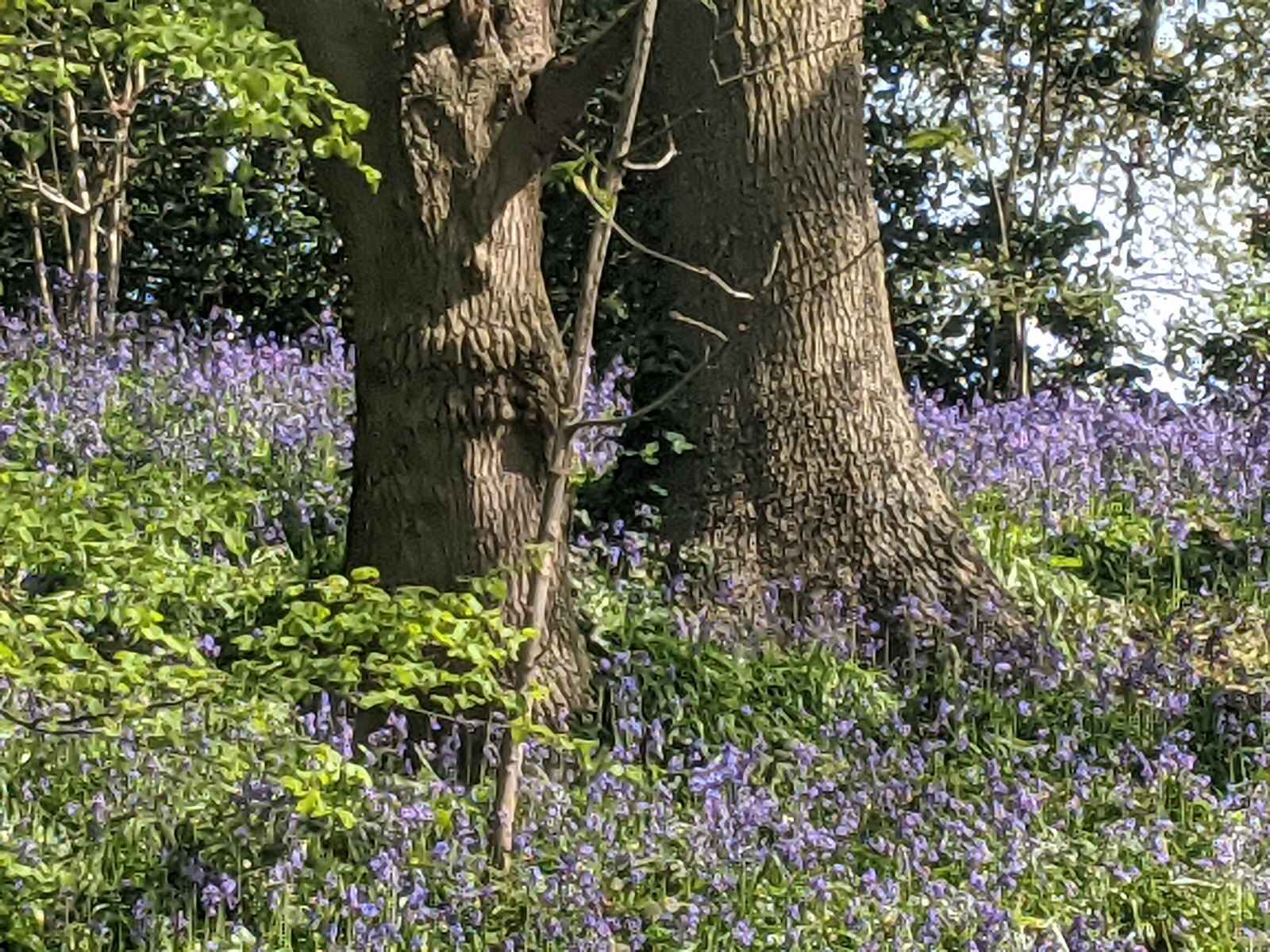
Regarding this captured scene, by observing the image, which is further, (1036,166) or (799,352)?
(1036,166)

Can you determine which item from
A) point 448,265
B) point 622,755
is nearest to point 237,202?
point 448,265

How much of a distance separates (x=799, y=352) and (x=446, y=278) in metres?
1.66

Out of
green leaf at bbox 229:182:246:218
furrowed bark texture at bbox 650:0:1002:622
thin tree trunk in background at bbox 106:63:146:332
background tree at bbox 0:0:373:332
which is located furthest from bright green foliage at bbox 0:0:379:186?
thin tree trunk in background at bbox 106:63:146:332

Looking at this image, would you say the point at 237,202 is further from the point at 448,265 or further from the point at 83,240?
the point at 83,240

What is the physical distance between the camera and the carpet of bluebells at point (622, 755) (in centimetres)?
433

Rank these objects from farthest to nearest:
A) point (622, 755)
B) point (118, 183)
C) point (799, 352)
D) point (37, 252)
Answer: point (37, 252)
point (118, 183)
point (799, 352)
point (622, 755)

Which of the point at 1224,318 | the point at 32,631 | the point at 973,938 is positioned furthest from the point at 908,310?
the point at 32,631

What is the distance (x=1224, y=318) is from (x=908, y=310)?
1.98m

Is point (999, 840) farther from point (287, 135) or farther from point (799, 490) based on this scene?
point (287, 135)

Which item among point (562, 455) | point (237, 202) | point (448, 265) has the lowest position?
point (562, 455)

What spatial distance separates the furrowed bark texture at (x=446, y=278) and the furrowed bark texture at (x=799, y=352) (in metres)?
1.21

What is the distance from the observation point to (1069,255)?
11.2 m

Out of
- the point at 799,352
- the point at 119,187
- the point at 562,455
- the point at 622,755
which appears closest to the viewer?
the point at 562,455

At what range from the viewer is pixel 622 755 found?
5328mm
